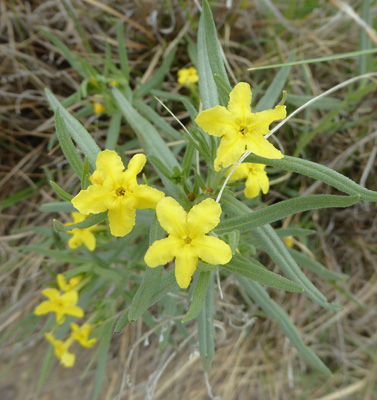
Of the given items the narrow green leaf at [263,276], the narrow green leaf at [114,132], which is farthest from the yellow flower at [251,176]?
the narrow green leaf at [114,132]

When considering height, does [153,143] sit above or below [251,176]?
above

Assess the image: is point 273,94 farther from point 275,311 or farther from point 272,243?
point 275,311

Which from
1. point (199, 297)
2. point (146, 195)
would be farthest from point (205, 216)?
point (199, 297)

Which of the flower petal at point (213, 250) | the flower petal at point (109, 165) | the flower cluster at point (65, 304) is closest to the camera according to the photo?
the flower petal at point (213, 250)

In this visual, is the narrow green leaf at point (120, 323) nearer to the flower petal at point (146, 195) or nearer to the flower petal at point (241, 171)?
the flower petal at point (146, 195)

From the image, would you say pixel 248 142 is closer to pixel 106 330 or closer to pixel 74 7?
pixel 106 330

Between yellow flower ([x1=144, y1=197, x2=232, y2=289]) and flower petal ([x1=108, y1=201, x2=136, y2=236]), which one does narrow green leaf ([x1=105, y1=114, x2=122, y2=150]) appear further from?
yellow flower ([x1=144, y1=197, x2=232, y2=289])
